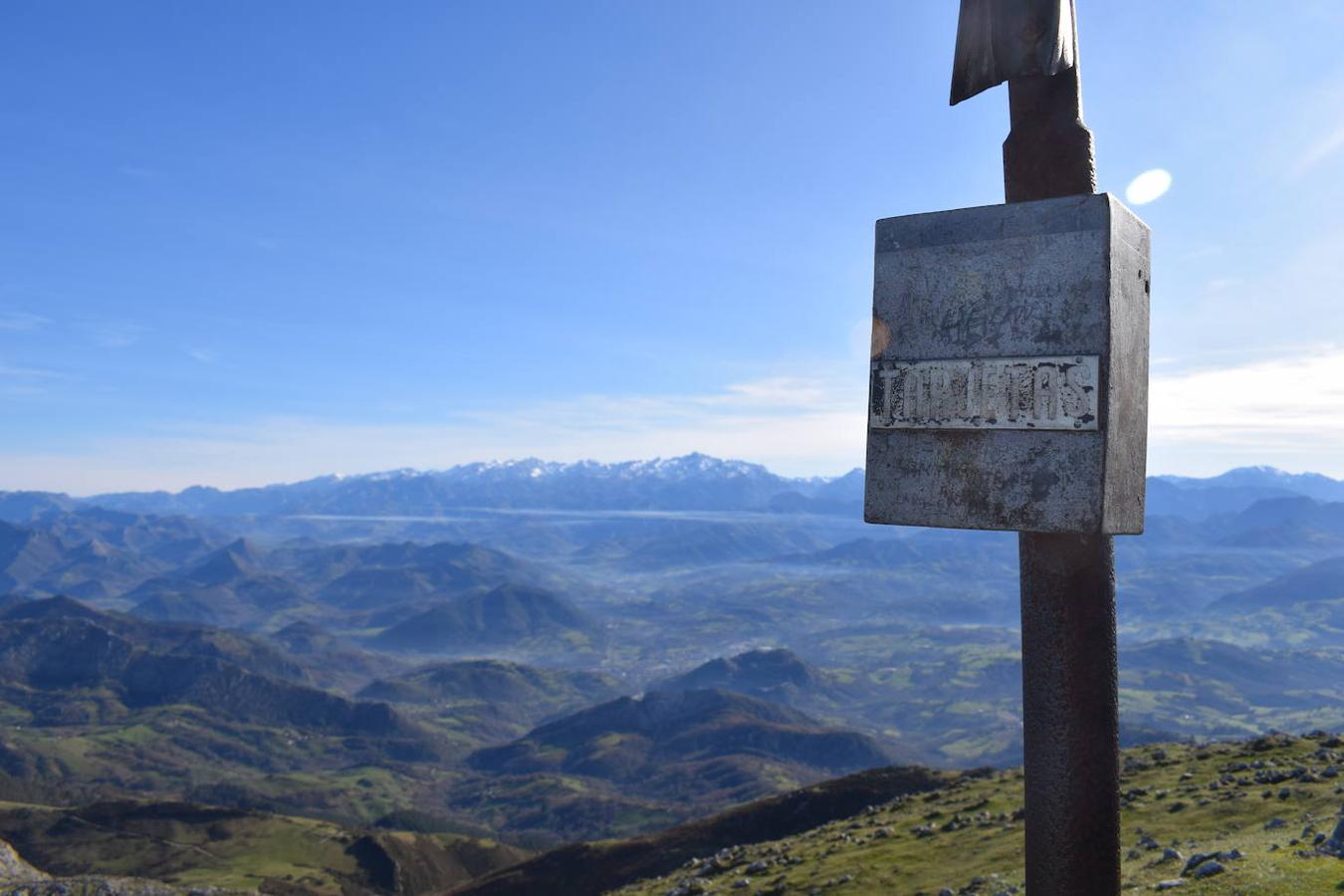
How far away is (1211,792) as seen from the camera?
131 feet

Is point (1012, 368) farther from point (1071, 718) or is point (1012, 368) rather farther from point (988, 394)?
point (1071, 718)

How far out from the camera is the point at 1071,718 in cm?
848

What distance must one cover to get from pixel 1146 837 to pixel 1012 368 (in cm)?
3018

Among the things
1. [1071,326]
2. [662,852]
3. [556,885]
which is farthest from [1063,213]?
[556,885]

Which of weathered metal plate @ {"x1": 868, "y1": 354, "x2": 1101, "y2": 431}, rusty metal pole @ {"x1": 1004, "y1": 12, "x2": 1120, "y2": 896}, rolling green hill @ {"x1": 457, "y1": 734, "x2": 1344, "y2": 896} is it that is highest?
weathered metal plate @ {"x1": 868, "y1": 354, "x2": 1101, "y2": 431}

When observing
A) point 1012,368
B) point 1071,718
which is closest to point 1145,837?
point 1071,718

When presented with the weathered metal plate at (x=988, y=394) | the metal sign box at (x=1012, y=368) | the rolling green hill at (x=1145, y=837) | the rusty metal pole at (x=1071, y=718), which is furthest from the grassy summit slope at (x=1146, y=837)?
the weathered metal plate at (x=988, y=394)

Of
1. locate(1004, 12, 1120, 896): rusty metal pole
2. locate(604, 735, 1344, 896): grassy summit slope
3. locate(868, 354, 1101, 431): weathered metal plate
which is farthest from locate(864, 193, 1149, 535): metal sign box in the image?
locate(604, 735, 1344, 896): grassy summit slope

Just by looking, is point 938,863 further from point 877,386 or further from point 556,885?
point 556,885

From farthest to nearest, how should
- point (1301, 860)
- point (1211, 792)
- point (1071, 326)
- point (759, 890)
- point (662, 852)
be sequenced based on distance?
point (662, 852), point (759, 890), point (1211, 792), point (1301, 860), point (1071, 326)

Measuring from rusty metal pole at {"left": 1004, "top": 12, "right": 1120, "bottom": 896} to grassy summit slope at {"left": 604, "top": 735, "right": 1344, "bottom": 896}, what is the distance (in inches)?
457

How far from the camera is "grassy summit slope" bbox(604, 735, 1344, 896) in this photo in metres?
21.1

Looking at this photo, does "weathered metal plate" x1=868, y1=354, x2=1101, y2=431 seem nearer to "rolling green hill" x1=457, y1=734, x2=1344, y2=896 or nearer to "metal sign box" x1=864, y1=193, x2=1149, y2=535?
"metal sign box" x1=864, y1=193, x2=1149, y2=535

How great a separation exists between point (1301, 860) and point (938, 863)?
82.9 feet
